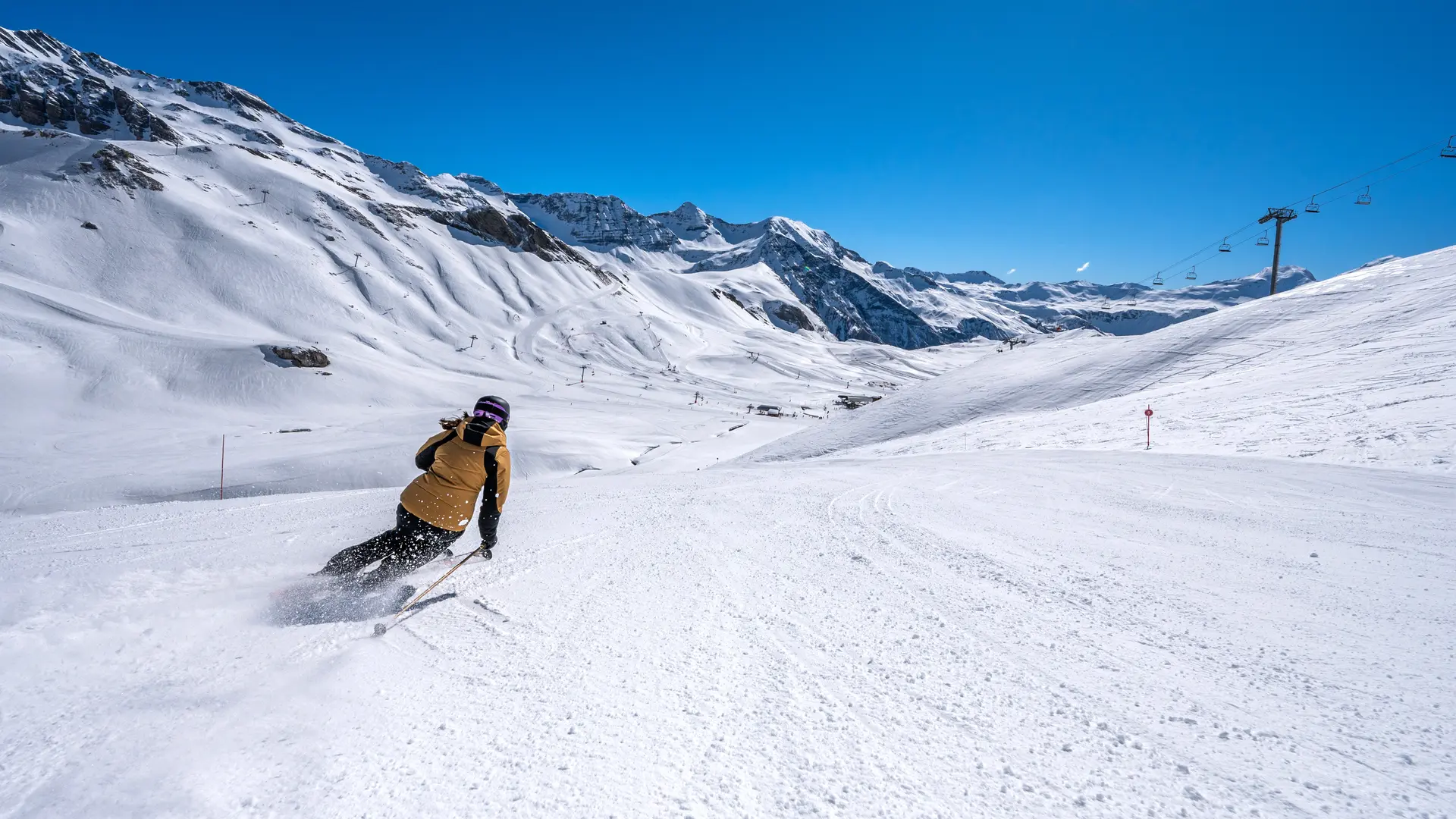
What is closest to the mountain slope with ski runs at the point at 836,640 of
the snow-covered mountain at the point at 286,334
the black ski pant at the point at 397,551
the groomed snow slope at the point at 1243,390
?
the groomed snow slope at the point at 1243,390

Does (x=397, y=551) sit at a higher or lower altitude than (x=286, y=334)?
lower

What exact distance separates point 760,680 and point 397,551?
3.37 meters

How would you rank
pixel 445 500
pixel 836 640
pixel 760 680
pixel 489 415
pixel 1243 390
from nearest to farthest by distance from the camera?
pixel 760 680, pixel 836 640, pixel 445 500, pixel 489 415, pixel 1243 390

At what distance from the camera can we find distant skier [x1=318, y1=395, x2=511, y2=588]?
4.71 metres

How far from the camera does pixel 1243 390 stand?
1806 centimetres

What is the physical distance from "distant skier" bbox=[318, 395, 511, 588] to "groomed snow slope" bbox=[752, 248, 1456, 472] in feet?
45.4

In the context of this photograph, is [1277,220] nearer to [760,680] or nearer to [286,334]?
[760,680]

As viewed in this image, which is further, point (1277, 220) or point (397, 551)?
point (1277, 220)

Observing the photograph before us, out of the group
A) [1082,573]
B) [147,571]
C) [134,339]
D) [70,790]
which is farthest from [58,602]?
[134,339]

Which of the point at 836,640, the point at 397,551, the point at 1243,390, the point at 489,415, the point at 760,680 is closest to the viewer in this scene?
the point at 760,680

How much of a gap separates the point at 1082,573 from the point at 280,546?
7.66 metres

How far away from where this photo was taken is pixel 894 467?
42.4 feet

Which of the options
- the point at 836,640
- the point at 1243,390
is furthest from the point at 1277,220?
the point at 836,640

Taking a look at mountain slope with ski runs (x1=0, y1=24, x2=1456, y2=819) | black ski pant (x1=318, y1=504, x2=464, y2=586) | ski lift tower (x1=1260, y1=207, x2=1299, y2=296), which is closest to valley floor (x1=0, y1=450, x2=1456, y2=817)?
mountain slope with ski runs (x1=0, y1=24, x2=1456, y2=819)
